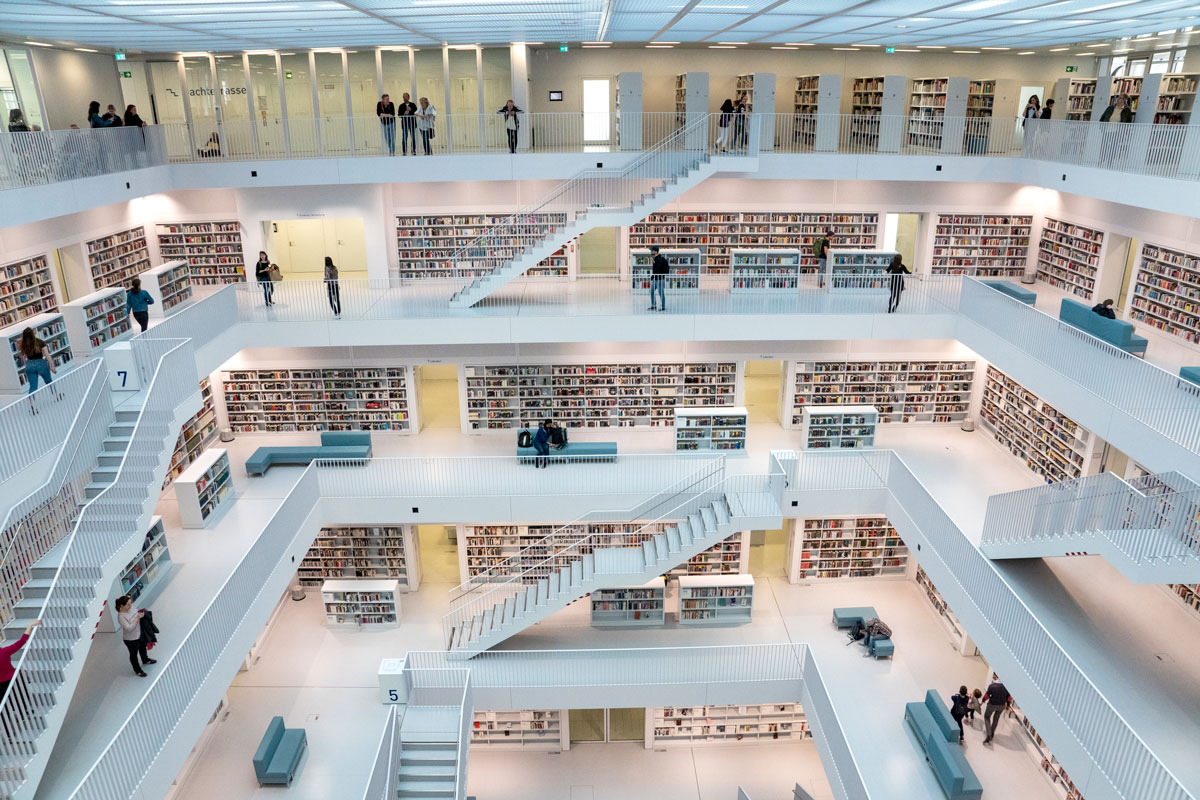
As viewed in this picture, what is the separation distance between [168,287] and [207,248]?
2.56m

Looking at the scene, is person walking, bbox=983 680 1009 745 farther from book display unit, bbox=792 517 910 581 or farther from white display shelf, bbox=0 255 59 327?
white display shelf, bbox=0 255 59 327

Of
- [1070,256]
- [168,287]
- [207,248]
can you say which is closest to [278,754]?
[168,287]

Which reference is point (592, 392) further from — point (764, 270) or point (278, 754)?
point (278, 754)

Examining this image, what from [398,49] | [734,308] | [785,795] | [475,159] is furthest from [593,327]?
[785,795]

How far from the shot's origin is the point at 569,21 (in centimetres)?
1257

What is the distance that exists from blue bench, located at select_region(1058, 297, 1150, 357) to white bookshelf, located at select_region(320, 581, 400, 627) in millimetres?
12682

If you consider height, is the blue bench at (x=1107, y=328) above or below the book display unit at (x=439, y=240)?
below

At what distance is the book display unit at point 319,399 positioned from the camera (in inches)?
658

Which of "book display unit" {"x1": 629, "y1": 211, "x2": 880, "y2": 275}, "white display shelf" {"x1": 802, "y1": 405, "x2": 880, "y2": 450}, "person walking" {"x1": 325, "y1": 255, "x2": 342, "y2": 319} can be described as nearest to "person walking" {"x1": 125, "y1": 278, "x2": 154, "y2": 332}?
"person walking" {"x1": 325, "y1": 255, "x2": 342, "y2": 319}

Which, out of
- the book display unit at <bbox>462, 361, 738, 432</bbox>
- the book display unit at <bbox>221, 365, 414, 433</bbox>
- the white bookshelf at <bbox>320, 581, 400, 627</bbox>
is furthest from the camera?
the book display unit at <bbox>462, 361, 738, 432</bbox>

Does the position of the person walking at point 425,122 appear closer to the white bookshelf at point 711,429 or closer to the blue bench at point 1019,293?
the white bookshelf at point 711,429

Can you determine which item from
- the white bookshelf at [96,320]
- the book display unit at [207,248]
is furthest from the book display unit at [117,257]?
the white bookshelf at [96,320]

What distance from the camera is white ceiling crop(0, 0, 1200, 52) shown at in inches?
360

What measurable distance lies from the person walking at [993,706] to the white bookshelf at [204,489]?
12.8 meters
